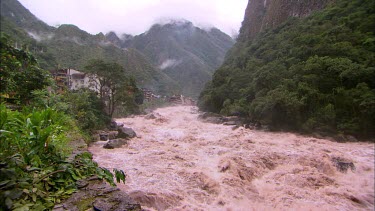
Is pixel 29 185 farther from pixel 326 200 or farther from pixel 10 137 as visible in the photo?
pixel 326 200

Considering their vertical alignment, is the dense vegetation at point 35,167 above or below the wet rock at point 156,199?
above

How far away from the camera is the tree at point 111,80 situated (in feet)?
55.2

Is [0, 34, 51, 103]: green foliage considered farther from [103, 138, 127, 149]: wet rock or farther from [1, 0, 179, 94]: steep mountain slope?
[1, 0, 179, 94]: steep mountain slope

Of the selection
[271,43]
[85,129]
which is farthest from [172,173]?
[271,43]

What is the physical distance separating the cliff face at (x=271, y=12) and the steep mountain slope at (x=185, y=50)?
72.3ft

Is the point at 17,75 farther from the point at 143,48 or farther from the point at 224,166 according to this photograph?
the point at 143,48

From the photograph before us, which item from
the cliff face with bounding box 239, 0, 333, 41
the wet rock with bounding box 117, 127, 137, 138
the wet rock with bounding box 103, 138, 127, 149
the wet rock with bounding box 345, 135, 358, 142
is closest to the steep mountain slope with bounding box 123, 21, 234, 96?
the cliff face with bounding box 239, 0, 333, 41

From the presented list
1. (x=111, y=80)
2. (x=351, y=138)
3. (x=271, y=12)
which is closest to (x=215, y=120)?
(x=111, y=80)

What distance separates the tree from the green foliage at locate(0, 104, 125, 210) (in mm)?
14052

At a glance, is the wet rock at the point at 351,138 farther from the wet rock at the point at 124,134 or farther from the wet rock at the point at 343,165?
the wet rock at the point at 124,134

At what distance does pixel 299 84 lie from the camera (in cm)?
1469

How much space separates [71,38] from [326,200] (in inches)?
1928

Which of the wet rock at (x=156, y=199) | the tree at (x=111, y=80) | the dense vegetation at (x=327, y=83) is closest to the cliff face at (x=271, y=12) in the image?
the dense vegetation at (x=327, y=83)

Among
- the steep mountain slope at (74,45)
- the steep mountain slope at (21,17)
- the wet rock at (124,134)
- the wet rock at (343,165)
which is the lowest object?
the wet rock at (124,134)
